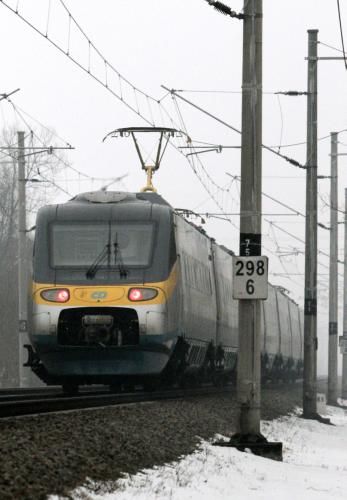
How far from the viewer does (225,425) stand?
755 inches

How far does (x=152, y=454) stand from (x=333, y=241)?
34.4m

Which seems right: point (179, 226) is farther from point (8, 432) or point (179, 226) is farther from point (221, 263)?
point (8, 432)

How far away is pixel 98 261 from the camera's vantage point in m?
21.2

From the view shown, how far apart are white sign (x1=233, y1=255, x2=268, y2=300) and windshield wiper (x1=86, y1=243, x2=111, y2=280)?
15.8 feet

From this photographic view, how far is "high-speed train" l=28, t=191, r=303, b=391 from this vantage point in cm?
2058

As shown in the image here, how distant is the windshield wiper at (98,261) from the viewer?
68.8ft

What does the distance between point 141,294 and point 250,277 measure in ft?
14.9

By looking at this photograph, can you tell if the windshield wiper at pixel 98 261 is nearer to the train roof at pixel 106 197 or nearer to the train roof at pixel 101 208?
the train roof at pixel 101 208

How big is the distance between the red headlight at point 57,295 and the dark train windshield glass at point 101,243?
53 centimetres

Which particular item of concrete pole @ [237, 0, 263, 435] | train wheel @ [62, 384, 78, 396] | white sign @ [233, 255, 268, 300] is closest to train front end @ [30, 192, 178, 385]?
train wheel @ [62, 384, 78, 396]

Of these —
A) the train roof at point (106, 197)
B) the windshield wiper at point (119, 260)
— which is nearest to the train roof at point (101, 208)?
the train roof at point (106, 197)

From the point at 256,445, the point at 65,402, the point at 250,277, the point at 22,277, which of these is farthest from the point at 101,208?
the point at 22,277

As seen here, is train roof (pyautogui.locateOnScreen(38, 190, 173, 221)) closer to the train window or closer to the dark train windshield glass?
the dark train windshield glass

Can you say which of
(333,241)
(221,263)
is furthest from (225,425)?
(333,241)
